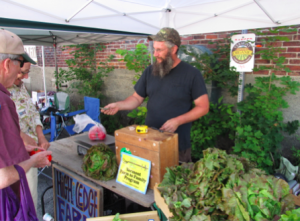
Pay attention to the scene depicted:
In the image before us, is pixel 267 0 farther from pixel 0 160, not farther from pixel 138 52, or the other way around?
pixel 0 160

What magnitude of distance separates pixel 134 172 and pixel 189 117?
0.71m

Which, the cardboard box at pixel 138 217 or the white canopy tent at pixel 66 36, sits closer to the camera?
the cardboard box at pixel 138 217

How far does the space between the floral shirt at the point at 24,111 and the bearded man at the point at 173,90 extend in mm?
733

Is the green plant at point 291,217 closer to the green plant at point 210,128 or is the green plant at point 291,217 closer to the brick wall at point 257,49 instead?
the green plant at point 210,128

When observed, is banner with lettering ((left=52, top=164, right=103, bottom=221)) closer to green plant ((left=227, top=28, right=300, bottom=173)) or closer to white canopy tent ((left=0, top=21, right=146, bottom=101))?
white canopy tent ((left=0, top=21, right=146, bottom=101))

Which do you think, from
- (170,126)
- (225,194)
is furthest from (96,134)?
(225,194)

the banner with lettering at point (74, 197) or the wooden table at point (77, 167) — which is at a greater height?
the wooden table at point (77, 167)

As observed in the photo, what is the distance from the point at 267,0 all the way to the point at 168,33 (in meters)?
1.10

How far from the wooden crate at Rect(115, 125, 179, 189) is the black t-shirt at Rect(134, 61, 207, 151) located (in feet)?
1.62

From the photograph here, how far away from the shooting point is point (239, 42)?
331cm

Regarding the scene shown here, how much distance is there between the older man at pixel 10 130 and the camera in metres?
1.16

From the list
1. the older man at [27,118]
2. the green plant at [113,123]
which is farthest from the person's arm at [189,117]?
the green plant at [113,123]

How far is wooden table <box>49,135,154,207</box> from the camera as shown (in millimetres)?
1608

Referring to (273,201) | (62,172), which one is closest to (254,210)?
(273,201)
